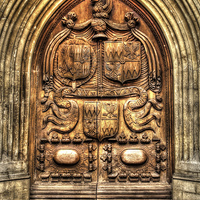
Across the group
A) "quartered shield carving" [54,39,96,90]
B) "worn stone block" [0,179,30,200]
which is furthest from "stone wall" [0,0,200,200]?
"quartered shield carving" [54,39,96,90]

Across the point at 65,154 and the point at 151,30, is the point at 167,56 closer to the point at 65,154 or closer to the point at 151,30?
the point at 151,30

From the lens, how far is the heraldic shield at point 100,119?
17.0ft

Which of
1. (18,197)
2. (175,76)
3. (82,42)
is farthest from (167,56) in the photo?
(18,197)

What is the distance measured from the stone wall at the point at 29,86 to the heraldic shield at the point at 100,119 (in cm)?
96

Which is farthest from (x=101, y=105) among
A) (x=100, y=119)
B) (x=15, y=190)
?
(x=15, y=190)

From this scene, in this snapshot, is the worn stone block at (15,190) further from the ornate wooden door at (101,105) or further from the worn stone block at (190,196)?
the worn stone block at (190,196)

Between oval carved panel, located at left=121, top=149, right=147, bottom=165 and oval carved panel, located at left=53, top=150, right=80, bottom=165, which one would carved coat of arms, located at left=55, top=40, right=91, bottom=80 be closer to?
oval carved panel, located at left=53, top=150, right=80, bottom=165

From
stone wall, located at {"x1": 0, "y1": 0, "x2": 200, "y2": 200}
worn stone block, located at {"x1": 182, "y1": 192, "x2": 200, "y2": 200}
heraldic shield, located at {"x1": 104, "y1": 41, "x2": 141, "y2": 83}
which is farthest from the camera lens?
heraldic shield, located at {"x1": 104, "y1": 41, "x2": 141, "y2": 83}

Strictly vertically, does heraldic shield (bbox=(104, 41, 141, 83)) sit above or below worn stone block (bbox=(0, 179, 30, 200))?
above

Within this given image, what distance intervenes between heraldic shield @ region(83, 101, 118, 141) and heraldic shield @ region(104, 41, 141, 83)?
48cm

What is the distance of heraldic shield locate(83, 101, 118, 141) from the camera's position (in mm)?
5195

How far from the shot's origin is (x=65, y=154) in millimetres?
5172

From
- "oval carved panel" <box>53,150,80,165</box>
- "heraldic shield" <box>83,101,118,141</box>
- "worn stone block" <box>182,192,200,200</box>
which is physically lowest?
"worn stone block" <box>182,192,200,200</box>

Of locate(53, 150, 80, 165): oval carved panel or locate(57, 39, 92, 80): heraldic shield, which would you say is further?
locate(57, 39, 92, 80): heraldic shield
